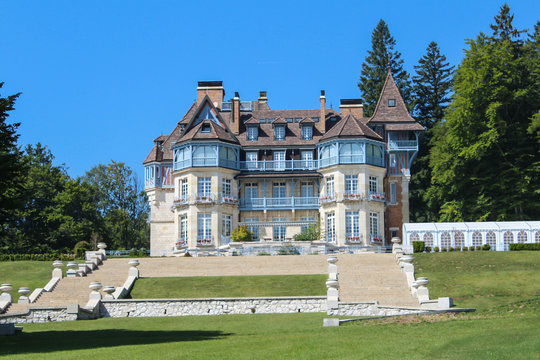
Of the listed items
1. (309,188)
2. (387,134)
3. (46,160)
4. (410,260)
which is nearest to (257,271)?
(410,260)

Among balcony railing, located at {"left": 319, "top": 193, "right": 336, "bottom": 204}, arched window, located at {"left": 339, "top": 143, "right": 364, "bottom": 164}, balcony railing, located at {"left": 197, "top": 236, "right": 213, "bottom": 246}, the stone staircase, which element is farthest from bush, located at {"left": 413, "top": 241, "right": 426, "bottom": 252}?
balcony railing, located at {"left": 197, "top": 236, "right": 213, "bottom": 246}

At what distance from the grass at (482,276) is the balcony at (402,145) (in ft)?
50.1

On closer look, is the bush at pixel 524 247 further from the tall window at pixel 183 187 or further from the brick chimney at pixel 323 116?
the tall window at pixel 183 187

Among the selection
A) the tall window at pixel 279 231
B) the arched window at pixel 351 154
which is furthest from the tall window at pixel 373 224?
the tall window at pixel 279 231

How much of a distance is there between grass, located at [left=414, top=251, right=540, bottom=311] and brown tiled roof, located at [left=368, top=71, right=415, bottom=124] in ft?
55.3

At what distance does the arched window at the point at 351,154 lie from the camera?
5647cm

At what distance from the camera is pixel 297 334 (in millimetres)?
24031

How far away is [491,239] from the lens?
1977 inches

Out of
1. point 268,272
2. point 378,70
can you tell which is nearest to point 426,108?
point 378,70

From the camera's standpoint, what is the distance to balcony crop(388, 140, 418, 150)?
59.7 m

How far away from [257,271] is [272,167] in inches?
693

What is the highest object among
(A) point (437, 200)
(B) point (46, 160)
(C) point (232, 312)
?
(B) point (46, 160)

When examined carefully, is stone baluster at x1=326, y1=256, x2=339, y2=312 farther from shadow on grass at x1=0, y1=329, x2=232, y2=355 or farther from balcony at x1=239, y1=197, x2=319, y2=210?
balcony at x1=239, y1=197, x2=319, y2=210

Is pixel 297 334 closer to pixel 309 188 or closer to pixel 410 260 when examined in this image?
pixel 410 260
